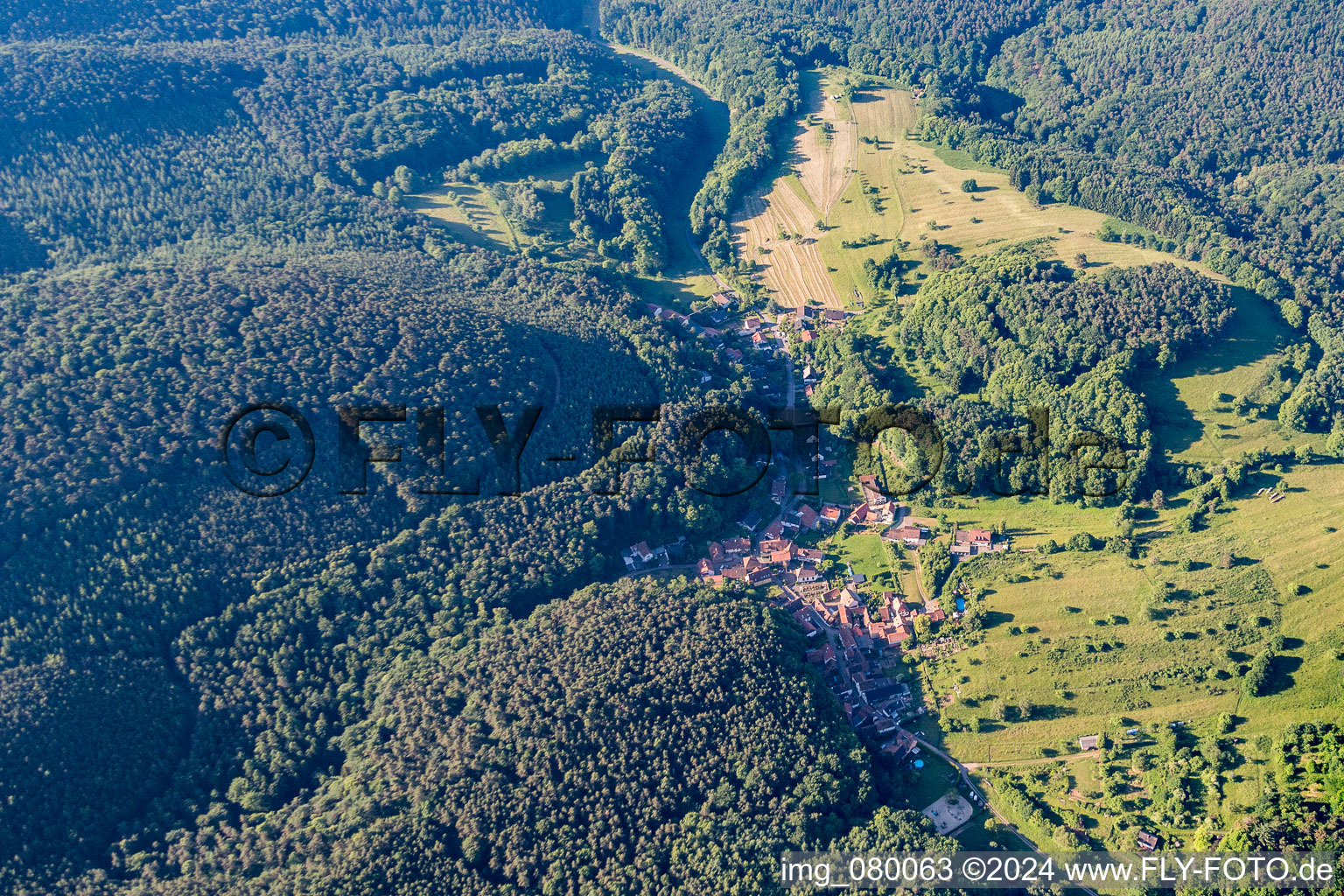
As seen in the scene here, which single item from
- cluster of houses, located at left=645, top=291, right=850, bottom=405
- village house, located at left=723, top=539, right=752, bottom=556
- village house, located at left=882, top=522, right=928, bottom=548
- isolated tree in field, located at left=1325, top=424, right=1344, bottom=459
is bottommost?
village house, located at left=723, top=539, right=752, bottom=556

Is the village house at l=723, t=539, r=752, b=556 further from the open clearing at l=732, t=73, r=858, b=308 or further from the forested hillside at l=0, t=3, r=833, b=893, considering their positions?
the open clearing at l=732, t=73, r=858, b=308

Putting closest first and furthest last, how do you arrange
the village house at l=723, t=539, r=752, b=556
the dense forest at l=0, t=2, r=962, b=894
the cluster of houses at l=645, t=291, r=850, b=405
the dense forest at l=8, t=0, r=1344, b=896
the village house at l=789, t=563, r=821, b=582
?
the dense forest at l=0, t=2, r=962, b=894 → the dense forest at l=8, t=0, r=1344, b=896 → the village house at l=789, t=563, r=821, b=582 → the village house at l=723, t=539, r=752, b=556 → the cluster of houses at l=645, t=291, r=850, b=405

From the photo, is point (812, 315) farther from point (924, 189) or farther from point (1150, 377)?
point (1150, 377)

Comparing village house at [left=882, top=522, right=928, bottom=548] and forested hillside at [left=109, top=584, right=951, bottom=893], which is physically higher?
village house at [left=882, top=522, right=928, bottom=548]

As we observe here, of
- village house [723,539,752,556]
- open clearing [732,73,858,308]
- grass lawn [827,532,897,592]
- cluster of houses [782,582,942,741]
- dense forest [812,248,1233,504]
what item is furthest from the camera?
open clearing [732,73,858,308]

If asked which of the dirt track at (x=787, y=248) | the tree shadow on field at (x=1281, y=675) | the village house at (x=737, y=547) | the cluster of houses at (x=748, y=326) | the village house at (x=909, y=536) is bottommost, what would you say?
the tree shadow on field at (x=1281, y=675)

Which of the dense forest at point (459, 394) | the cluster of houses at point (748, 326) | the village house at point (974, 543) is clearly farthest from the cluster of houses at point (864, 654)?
the cluster of houses at point (748, 326)

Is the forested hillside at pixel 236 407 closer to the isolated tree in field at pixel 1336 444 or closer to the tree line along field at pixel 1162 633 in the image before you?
the tree line along field at pixel 1162 633

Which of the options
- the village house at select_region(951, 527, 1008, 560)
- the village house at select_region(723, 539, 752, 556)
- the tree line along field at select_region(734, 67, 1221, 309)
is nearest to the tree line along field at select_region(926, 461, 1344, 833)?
the village house at select_region(951, 527, 1008, 560)

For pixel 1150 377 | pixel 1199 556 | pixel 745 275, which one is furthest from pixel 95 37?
pixel 1199 556
